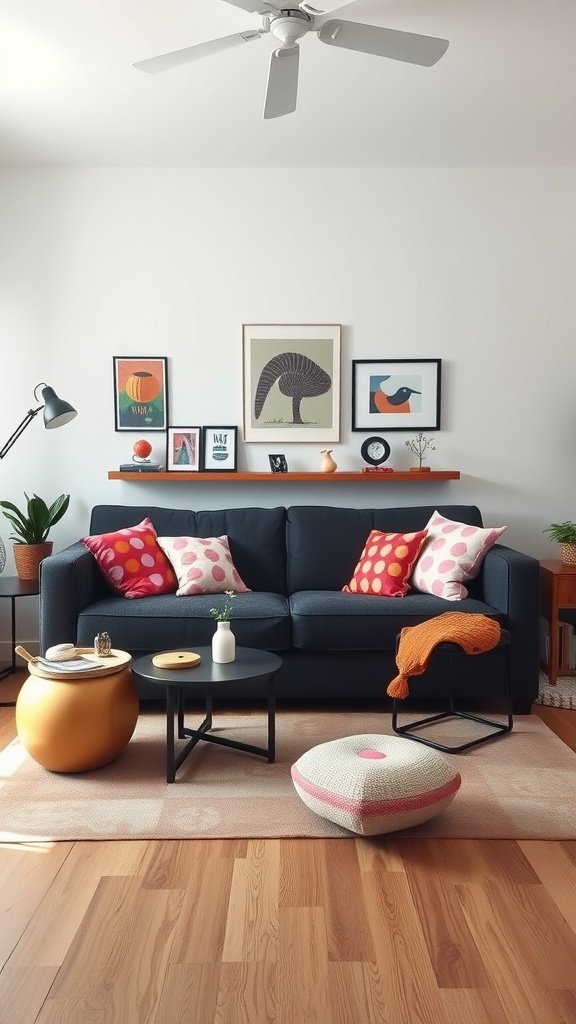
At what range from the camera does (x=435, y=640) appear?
3094 millimetres

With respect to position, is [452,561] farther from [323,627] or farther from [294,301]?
[294,301]

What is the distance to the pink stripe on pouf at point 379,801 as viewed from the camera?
2273 millimetres

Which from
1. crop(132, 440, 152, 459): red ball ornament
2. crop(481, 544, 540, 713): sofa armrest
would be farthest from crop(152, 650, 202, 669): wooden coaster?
crop(132, 440, 152, 459): red ball ornament

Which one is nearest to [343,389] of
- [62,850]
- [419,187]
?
[419,187]

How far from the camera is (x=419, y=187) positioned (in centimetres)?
446

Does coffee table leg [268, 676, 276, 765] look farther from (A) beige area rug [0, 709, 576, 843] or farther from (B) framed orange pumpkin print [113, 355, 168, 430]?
(B) framed orange pumpkin print [113, 355, 168, 430]

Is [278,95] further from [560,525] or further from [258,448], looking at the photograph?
[560,525]

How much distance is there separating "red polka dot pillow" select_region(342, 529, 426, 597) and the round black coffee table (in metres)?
0.84

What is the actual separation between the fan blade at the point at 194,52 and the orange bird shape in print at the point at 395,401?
7.11 ft

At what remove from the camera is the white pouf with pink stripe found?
90.0 inches

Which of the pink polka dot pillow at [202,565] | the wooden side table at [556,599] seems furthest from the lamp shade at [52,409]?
the wooden side table at [556,599]

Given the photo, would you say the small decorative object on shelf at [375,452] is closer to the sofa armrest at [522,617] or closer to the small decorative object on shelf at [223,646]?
the sofa armrest at [522,617]

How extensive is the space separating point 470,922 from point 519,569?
5.94 ft

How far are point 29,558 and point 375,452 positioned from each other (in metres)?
1.94
